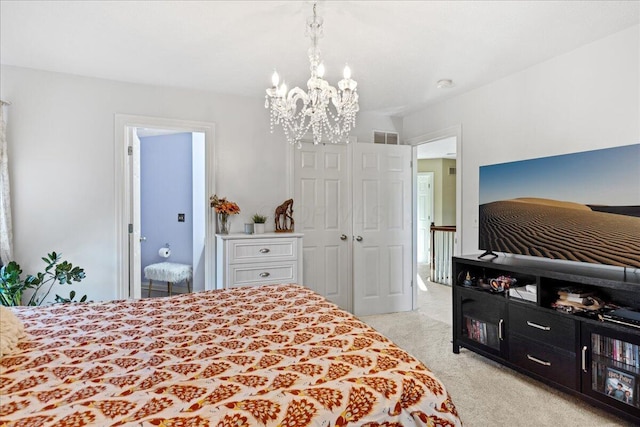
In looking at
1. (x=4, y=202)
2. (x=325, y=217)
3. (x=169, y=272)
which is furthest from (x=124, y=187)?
(x=325, y=217)

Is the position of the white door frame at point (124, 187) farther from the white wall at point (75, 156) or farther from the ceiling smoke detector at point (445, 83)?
the ceiling smoke detector at point (445, 83)

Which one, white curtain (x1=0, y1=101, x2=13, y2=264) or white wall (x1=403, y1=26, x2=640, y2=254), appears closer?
white wall (x1=403, y1=26, x2=640, y2=254)

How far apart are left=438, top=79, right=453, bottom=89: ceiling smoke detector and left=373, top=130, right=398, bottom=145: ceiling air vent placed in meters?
1.11

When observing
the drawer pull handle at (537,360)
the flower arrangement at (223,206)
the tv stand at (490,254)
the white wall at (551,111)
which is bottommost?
the drawer pull handle at (537,360)

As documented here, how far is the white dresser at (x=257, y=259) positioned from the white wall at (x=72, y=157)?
2.10ft

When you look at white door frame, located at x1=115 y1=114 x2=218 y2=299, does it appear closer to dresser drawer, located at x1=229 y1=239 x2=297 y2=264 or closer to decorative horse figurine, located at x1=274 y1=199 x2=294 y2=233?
dresser drawer, located at x1=229 y1=239 x2=297 y2=264

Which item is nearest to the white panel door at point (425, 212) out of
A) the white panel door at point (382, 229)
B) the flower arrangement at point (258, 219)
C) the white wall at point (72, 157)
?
the white panel door at point (382, 229)

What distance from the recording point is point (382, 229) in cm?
429

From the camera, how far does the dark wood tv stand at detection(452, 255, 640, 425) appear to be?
6.59 feet

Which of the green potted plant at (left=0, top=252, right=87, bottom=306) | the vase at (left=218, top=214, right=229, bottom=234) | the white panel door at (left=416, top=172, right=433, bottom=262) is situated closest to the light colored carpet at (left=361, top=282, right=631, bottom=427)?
the vase at (left=218, top=214, right=229, bottom=234)

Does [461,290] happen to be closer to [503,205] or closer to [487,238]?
[487,238]

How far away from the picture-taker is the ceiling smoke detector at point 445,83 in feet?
10.8

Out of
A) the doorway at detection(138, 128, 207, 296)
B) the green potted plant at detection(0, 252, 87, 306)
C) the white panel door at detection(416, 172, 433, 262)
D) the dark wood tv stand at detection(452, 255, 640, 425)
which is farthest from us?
the white panel door at detection(416, 172, 433, 262)

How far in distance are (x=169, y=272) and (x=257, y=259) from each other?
1.70 metres
